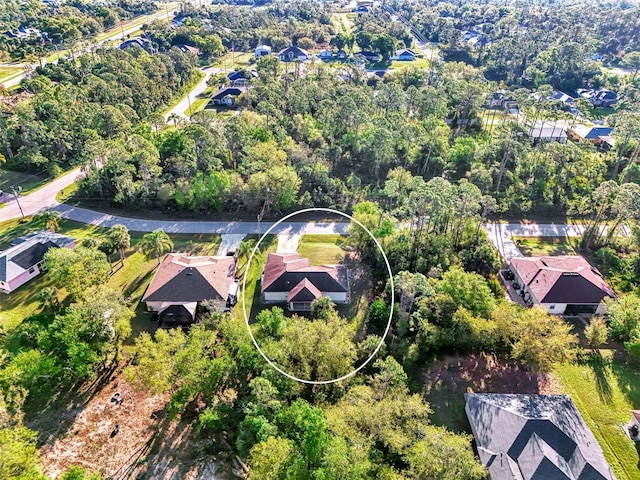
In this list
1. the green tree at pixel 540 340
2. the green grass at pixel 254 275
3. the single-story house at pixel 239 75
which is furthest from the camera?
the single-story house at pixel 239 75

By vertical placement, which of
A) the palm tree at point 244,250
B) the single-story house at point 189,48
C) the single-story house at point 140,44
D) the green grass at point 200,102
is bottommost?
the palm tree at point 244,250

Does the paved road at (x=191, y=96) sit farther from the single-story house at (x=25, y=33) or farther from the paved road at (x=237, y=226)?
the single-story house at (x=25, y=33)

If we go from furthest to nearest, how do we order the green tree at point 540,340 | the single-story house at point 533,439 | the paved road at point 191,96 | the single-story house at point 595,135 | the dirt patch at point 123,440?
the paved road at point 191,96 → the single-story house at point 595,135 → the green tree at point 540,340 → the dirt patch at point 123,440 → the single-story house at point 533,439

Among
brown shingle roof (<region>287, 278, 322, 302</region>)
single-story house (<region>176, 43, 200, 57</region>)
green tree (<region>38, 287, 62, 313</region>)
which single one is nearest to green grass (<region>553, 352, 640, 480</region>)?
brown shingle roof (<region>287, 278, 322, 302</region>)

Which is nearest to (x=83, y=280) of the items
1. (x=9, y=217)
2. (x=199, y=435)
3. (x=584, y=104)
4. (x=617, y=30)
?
(x=199, y=435)

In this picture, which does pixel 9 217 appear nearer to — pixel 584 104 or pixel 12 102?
pixel 12 102

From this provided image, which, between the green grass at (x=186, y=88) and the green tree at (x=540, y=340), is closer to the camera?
the green tree at (x=540, y=340)

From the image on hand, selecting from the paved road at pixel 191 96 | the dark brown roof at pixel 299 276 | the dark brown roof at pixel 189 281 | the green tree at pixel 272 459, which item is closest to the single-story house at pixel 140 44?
the paved road at pixel 191 96
